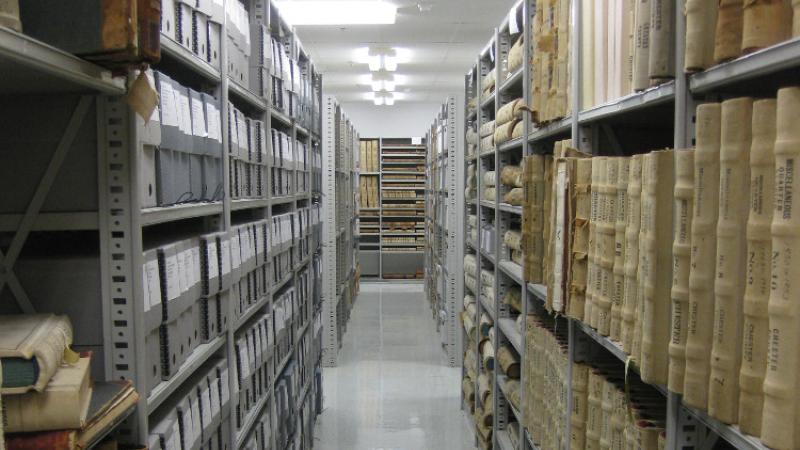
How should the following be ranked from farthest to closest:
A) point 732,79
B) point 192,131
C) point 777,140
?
point 192,131 < point 732,79 < point 777,140

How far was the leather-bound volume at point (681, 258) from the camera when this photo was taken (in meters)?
1.15

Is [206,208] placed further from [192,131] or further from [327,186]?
[327,186]

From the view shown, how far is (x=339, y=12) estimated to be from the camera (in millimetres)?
5855

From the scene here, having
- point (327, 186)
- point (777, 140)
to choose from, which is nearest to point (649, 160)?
point (777, 140)

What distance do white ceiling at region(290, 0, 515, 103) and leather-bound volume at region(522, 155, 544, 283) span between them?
3.73 metres

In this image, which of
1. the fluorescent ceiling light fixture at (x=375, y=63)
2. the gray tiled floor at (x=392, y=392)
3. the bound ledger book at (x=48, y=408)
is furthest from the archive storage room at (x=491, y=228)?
the fluorescent ceiling light fixture at (x=375, y=63)

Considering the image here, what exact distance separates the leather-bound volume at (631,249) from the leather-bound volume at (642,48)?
6.4 inches

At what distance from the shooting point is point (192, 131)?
1.74 m

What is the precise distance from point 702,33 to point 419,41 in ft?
21.2

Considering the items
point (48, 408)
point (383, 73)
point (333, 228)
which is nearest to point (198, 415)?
point (48, 408)

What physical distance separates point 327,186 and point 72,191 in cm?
455

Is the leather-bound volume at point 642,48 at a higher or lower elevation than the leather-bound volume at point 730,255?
higher

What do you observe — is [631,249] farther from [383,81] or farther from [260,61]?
A: [383,81]

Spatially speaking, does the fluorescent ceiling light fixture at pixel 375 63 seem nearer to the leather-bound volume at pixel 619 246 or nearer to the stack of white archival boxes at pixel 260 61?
the stack of white archival boxes at pixel 260 61
